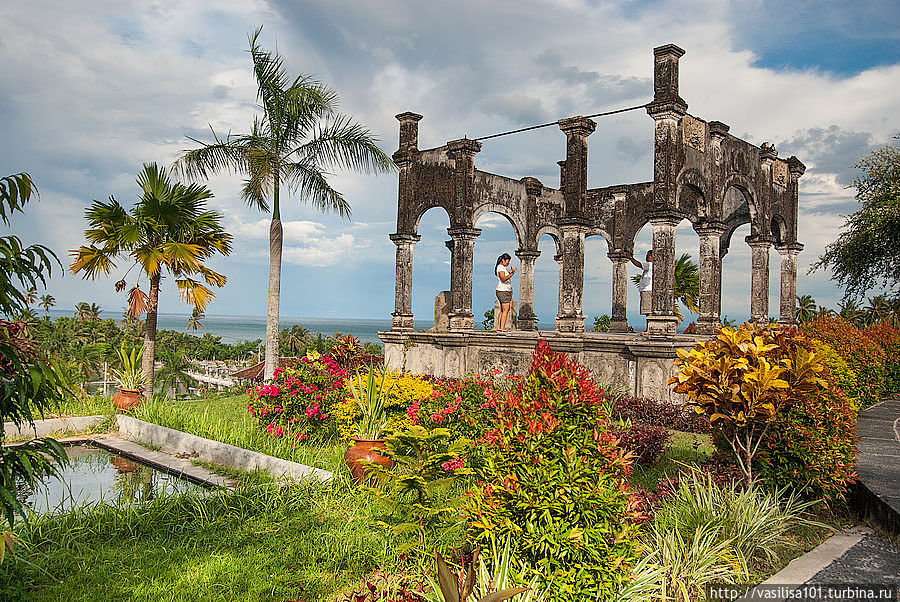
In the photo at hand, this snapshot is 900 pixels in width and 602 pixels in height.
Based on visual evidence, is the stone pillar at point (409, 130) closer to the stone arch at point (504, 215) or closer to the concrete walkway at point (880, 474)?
the stone arch at point (504, 215)

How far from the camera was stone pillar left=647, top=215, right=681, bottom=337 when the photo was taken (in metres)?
11.6

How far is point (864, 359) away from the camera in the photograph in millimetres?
12742

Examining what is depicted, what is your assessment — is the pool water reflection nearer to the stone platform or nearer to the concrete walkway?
the stone platform

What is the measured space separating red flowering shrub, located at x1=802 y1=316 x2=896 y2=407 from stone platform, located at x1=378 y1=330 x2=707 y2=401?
10.2 feet

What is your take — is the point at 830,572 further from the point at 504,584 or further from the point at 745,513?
the point at 504,584

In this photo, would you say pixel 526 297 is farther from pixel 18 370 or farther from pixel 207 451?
pixel 18 370

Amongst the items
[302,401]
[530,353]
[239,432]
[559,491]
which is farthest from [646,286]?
[559,491]

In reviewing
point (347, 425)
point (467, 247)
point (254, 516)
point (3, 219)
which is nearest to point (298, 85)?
point (467, 247)

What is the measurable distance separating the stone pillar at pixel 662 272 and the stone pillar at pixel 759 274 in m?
4.98

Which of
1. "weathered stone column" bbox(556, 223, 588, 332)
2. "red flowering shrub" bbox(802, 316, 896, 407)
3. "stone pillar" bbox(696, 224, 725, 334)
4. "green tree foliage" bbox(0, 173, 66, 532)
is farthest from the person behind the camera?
"stone pillar" bbox(696, 224, 725, 334)

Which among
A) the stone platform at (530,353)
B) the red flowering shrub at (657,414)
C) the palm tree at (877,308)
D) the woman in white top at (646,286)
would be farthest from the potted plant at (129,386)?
the palm tree at (877,308)

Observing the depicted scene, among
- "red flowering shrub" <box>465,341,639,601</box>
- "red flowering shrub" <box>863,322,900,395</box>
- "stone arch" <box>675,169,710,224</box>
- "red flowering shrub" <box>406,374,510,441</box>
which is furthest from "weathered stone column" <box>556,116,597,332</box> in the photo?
"red flowering shrub" <box>465,341,639,601</box>

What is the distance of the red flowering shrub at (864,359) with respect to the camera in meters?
12.5

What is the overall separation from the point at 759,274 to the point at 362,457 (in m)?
12.4
